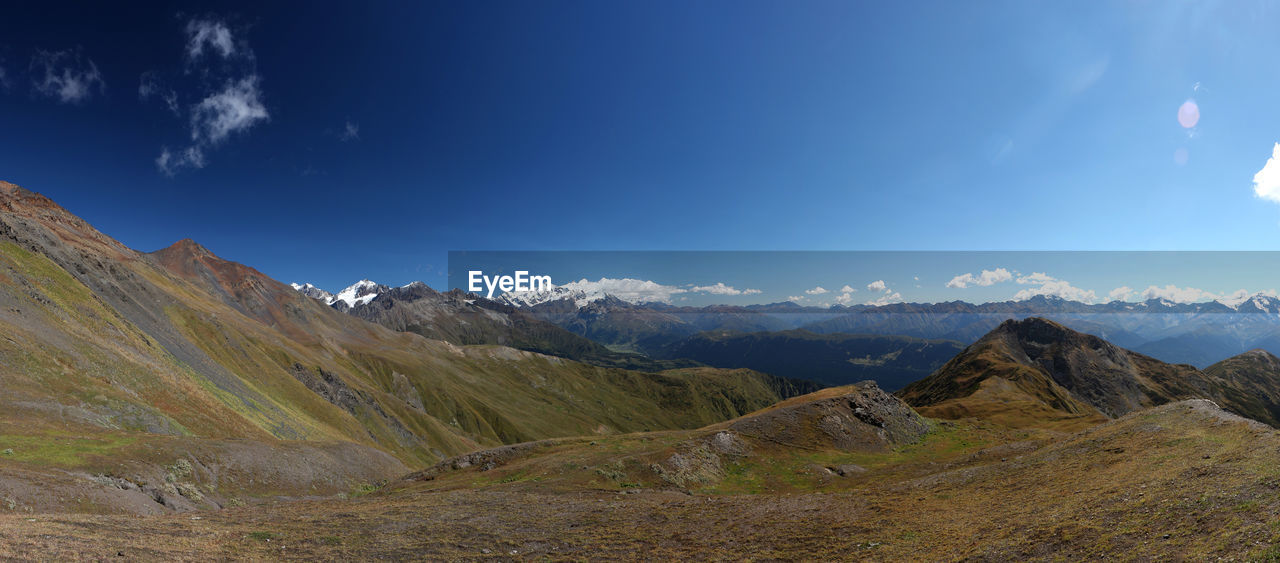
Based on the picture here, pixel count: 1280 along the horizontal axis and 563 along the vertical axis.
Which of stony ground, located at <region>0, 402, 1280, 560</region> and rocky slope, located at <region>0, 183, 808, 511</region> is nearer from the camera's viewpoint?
stony ground, located at <region>0, 402, 1280, 560</region>

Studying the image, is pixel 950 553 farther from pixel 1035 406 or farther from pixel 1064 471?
pixel 1035 406

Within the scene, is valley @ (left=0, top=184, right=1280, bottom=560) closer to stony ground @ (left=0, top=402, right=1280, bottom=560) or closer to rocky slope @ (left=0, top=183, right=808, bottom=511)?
stony ground @ (left=0, top=402, right=1280, bottom=560)

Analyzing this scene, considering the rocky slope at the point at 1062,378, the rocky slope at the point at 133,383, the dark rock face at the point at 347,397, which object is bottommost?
the rocky slope at the point at 1062,378

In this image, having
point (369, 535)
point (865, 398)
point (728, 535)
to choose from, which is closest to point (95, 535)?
point (369, 535)

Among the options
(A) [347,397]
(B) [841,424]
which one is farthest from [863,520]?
(A) [347,397]

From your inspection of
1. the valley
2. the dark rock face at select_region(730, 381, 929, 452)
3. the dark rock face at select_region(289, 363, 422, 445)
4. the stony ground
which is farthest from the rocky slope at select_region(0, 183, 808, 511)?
the dark rock face at select_region(730, 381, 929, 452)

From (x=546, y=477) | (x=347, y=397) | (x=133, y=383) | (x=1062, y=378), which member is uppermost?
(x=133, y=383)

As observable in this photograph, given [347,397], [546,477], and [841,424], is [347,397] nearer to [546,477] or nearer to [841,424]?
[546,477]

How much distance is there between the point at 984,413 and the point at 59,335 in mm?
150372

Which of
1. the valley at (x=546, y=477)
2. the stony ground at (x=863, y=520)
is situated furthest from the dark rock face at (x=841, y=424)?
the stony ground at (x=863, y=520)

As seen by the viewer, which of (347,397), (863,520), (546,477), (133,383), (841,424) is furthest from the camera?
(347,397)

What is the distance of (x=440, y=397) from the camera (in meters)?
190

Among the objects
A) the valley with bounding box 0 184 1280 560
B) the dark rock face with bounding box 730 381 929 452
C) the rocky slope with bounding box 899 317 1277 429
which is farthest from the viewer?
the rocky slope with bounding box 899 317 1277 429

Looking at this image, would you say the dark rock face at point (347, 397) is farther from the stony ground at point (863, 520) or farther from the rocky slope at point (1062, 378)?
the rocky slope at point (1062, 378)
